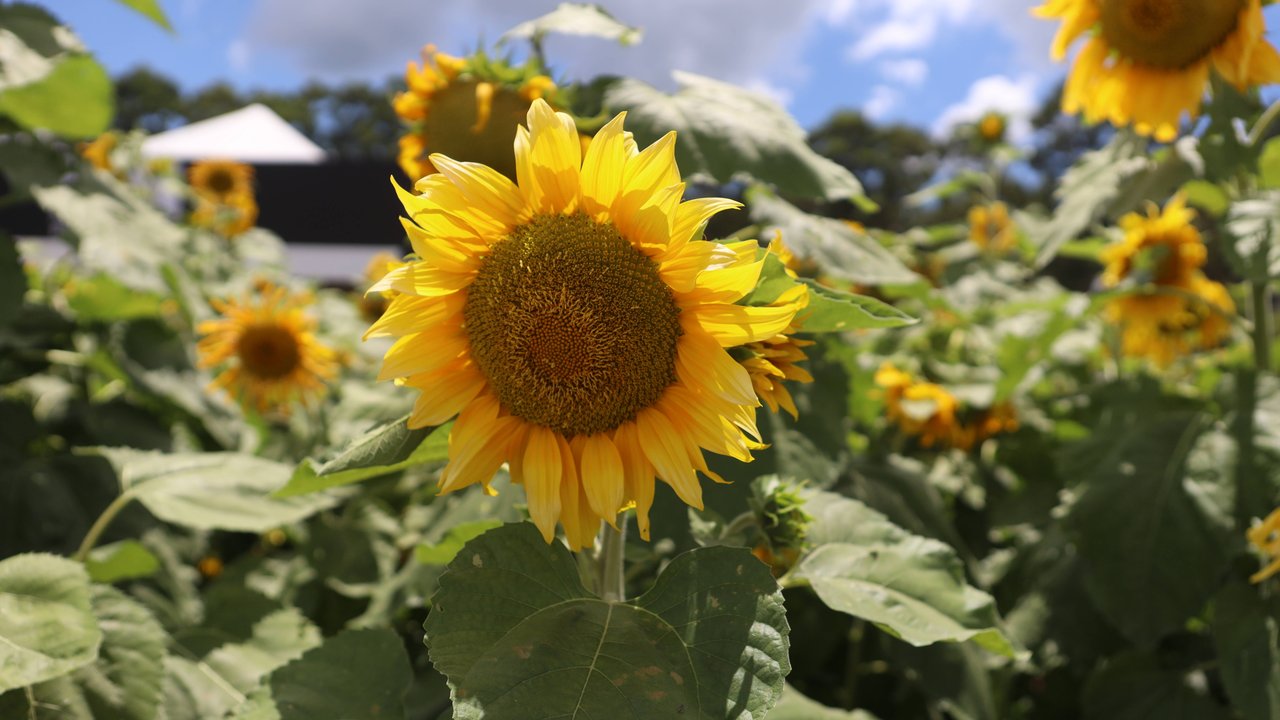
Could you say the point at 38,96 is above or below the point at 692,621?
above

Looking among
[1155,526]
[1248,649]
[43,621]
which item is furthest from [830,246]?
[43,621]

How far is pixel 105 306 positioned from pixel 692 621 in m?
2.64

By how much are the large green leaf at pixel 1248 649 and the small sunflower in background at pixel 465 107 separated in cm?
175

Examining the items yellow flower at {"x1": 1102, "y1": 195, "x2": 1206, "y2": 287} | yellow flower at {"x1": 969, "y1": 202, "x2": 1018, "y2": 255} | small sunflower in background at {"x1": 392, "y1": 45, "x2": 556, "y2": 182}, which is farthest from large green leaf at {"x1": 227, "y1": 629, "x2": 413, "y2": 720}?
yellow flower at {"x1": 969, "y1": 202, "x2": 1018, "y2": 255}

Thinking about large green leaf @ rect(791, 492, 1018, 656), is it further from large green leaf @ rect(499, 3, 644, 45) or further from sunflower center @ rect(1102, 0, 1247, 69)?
sunflower center @ rect(1102, 0, 1247, 69)

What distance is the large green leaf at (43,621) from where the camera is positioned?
122cm

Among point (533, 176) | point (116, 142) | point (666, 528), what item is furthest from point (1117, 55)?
point (116, 142)

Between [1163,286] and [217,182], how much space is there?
643cm

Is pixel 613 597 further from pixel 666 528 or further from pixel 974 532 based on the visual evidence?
pixel 974 532

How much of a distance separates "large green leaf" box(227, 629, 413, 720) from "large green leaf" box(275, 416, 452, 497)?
0.87 ft

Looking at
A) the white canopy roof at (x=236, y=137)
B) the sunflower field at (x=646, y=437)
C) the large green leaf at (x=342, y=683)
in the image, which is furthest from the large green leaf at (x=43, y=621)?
the white canopy roof at (x=236, y=137)

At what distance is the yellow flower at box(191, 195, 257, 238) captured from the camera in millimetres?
6355

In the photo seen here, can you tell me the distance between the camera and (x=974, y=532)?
278 centimetres

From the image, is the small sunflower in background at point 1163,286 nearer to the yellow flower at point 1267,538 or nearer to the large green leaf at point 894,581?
the yellow flower at point 1267,538
